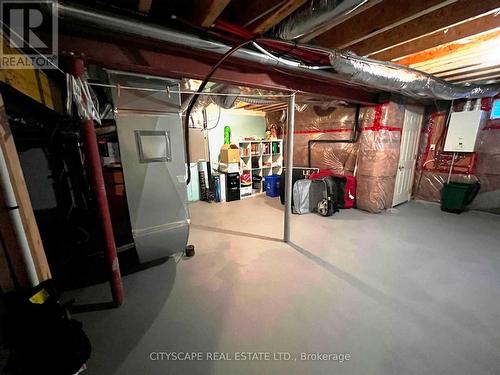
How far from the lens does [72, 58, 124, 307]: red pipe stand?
1.40 meters

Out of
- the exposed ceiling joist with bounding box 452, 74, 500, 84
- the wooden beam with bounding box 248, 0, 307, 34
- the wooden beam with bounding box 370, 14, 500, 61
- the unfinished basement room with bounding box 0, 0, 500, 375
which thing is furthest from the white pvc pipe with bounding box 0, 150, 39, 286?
the exposed ceiling joist with bounding box 452, 74, 500, 84

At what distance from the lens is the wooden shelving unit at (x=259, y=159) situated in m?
4.77

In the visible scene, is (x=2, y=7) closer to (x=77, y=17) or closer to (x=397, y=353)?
(x=77, y=17)

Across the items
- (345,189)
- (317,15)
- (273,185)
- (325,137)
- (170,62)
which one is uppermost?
(317,15)

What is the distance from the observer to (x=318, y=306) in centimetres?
161

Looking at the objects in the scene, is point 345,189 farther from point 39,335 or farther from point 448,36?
point 39,335

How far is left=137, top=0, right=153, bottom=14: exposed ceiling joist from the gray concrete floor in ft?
6.66

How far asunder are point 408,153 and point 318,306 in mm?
3778

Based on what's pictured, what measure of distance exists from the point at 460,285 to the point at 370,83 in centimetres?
203

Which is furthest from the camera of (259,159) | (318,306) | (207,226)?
(259,159)

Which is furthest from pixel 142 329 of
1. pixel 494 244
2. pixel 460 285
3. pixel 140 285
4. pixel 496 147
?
pixel 496 147

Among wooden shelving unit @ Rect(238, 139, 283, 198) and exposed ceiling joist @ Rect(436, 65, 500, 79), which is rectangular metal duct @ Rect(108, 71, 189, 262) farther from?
exposed ceiling joist @ Rect(436, 65, 500, 79)

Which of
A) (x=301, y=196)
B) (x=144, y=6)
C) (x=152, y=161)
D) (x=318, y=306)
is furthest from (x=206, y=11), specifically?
(x=301, y=196)

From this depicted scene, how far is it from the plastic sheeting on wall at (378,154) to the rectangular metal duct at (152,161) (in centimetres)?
304
